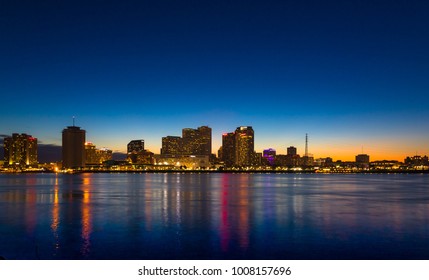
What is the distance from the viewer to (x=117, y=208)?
4888cm

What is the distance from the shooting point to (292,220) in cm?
3894

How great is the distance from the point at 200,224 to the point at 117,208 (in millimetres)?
16571

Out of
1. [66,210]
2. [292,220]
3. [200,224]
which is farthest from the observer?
[66,210]

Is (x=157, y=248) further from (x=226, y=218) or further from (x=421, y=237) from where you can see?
(x=421, y=237)

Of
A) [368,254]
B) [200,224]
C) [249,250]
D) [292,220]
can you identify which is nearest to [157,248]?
[249,250]
